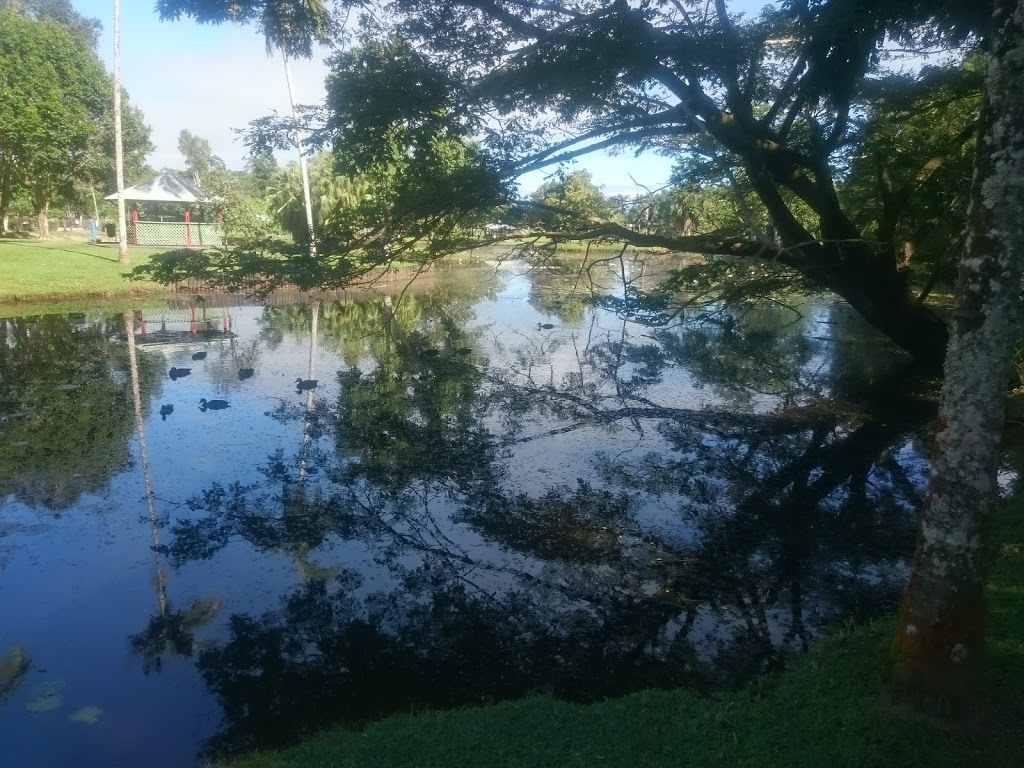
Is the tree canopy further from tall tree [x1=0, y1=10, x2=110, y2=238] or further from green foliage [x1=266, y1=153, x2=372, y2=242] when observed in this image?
tall tree [x1=0, y1=10, x2=110, y2=238]

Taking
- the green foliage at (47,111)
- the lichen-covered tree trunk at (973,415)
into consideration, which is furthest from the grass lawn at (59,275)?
the lichen-covered tree trunk at (973,415)

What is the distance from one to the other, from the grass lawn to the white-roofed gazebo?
6384 mm

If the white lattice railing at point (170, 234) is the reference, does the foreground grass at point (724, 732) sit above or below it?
below

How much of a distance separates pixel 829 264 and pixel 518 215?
398 centimetres

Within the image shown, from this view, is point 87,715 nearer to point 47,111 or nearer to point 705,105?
point 705,105

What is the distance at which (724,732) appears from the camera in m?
3.80

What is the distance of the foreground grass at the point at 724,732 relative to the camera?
350 centimetres

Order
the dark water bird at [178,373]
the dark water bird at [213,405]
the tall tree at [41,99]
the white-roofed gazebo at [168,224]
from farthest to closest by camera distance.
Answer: the white-roofed gazebo at [168,224]
the tall tree at [41,99]
the dark water bird at [178,373]
the dark water bird at [213,405]

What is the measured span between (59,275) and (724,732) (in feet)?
77.5

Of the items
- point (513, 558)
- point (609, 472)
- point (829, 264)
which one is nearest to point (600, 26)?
point (829, 264)

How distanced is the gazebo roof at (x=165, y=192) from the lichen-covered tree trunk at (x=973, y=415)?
33.3 meters

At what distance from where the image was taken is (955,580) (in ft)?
11.8

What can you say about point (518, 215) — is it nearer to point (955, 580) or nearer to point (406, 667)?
point (406, 667)

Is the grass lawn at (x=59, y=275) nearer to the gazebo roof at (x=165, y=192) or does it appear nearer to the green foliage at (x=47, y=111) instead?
the green foliage at (x=47, y=111)
